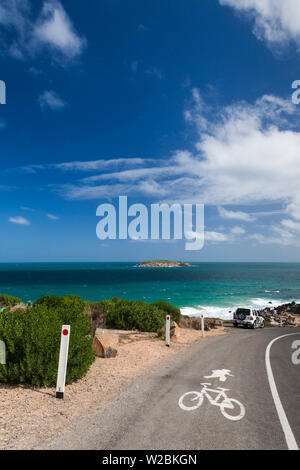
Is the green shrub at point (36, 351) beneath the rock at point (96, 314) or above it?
above

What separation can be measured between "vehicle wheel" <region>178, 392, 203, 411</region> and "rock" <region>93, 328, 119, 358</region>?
3.85 m

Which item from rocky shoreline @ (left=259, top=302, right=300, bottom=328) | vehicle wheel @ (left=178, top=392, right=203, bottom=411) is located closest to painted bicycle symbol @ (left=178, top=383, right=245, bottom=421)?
vehicle wheel @ (left=178, top=392, right=203, bottom=411)

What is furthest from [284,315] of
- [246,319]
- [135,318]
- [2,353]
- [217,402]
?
[2,353]

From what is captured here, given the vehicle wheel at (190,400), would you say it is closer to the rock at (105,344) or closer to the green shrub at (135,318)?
the rock at (105,344)

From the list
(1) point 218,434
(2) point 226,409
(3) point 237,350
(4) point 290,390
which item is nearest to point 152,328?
(3) point 237,350

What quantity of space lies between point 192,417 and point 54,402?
8.82 feet

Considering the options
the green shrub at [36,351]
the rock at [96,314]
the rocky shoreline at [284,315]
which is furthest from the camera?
the rocky shoreline at [284,315]

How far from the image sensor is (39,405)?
522 centimetres

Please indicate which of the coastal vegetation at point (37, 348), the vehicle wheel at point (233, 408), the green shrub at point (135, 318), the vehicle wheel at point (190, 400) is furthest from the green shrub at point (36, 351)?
the green shrub at point (135, 318)

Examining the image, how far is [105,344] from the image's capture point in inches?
360

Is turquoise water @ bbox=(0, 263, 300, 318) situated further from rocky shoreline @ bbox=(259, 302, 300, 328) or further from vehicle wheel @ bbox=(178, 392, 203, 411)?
vehicle wheel @ bbox=(178, 392, 203, 411)

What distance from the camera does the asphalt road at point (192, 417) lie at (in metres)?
3.91

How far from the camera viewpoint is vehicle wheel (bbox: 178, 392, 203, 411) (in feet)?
16.9
